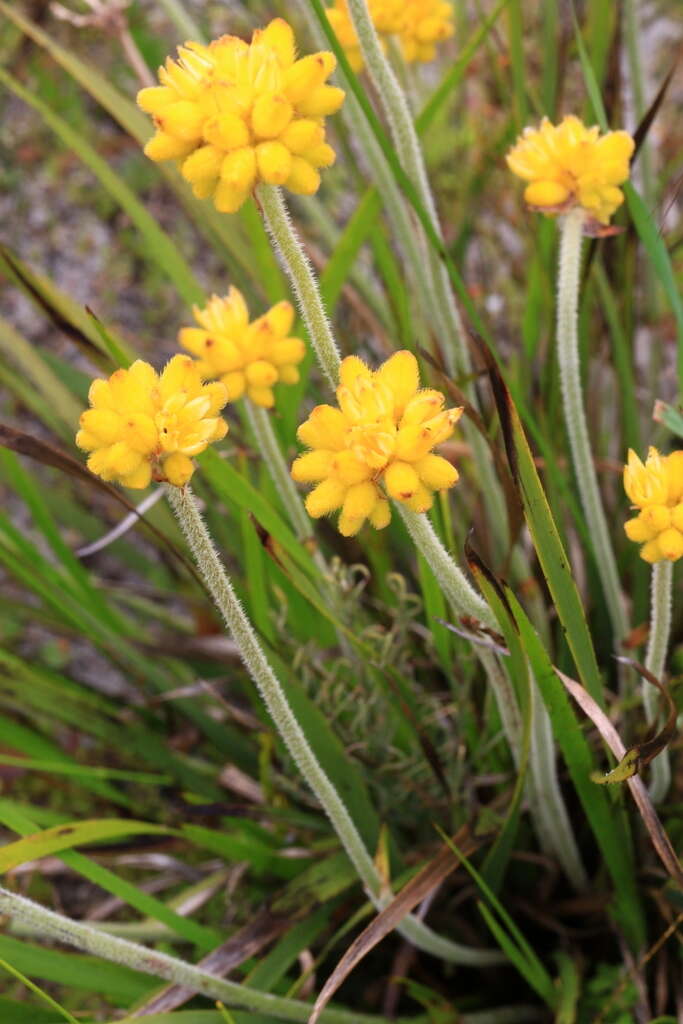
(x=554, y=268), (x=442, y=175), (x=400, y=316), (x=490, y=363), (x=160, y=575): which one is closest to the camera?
(x=490, y=363)

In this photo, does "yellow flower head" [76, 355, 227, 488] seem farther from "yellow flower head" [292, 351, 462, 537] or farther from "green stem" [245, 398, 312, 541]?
"green stem" [245, 398, 312, 541]

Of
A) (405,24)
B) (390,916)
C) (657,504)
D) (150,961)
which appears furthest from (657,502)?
(405,24)

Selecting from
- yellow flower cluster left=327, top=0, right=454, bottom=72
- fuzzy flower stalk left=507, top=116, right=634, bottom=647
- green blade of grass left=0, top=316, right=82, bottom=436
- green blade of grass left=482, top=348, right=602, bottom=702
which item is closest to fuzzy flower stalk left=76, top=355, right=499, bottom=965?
green blade of grass left=482, top=348, right=602, bottom=702

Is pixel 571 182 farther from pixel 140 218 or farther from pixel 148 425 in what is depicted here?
pixel 140 218

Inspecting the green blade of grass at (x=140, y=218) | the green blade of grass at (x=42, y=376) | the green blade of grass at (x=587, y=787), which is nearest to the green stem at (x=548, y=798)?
the green blade of grass at (x=587, y=787)

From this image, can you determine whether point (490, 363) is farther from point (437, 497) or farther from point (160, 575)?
point (160, 575)

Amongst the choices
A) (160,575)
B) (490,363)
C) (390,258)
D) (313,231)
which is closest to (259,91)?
(490,363)
